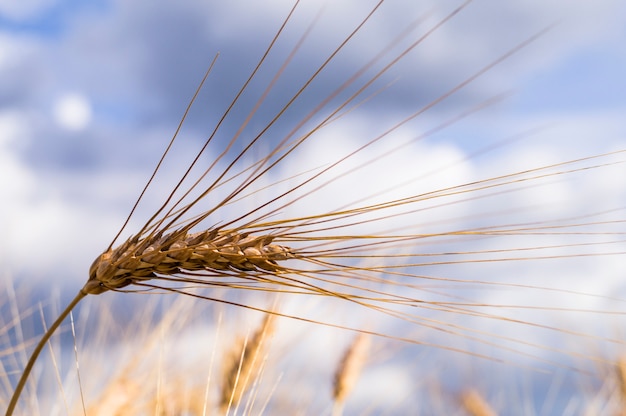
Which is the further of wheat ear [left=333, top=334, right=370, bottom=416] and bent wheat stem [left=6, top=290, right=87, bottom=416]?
wheat ear [left=333, top=334, right=370, bottom=416]

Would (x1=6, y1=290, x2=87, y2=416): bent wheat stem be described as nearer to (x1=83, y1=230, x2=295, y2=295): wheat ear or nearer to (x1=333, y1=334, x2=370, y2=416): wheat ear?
(x1=83, y1=230, x2=295, y2=295): wheat ear

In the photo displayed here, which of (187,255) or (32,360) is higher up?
(187,255)

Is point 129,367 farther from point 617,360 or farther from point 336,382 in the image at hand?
point 617,360

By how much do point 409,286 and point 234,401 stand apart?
110 centimetres

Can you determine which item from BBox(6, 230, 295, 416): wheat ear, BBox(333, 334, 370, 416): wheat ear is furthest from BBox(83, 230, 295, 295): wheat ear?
BBox(333, 334, 370, 416): wheat ear

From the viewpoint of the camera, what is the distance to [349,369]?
2.74 meters

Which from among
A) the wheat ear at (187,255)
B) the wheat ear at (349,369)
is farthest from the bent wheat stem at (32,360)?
the wheat ear at (349,369)

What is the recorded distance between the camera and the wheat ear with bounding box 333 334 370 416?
8.87 ft

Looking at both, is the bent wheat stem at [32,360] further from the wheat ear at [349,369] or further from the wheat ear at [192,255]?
the wheat ear at [349,369]

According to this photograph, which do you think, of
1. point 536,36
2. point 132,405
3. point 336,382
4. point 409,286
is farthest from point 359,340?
point 536,36

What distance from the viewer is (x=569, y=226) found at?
1149 millimetres

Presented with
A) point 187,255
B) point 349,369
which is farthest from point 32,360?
point 349,369

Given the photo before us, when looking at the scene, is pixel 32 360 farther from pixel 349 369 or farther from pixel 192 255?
pixel 349 369

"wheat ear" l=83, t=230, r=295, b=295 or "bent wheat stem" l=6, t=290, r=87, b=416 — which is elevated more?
"wheat ear" l=83, t=230, r=295, b=295
